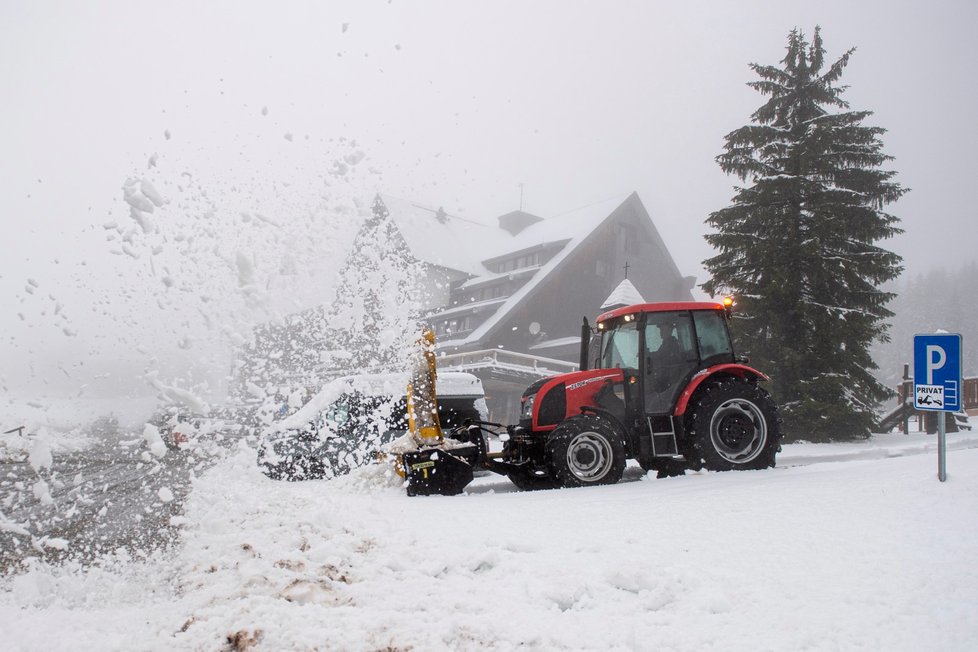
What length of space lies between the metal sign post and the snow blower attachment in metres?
4.77

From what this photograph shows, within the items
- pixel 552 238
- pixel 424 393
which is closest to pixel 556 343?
pixel 552 238

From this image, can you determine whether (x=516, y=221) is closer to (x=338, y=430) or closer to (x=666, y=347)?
(x=338, y=430)

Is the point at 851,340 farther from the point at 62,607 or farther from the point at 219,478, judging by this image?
the point at 62,607

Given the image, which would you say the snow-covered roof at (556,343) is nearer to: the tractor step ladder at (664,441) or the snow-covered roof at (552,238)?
the snow-covered roof at (552,238)

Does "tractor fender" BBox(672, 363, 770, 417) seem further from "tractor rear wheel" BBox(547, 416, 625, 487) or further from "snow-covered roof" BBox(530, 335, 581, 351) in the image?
"snow-covered roof" BBox(530, 335, 581, 351)

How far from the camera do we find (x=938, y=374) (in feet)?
18.9

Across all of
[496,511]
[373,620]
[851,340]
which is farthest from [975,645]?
[851,340]

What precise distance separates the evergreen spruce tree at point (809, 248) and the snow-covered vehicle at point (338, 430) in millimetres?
7521

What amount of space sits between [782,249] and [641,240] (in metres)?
21.4

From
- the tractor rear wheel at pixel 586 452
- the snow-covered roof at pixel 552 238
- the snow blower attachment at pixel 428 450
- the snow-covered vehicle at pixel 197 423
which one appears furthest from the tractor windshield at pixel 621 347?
the snow-covered roof at pixel 552 238

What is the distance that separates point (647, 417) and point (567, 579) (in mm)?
4342

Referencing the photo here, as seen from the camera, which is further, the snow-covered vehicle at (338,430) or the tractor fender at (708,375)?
the snow-covered vehicle at (338,430)

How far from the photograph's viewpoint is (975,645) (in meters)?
2.83

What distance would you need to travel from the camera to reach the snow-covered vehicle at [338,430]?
1035 cm
